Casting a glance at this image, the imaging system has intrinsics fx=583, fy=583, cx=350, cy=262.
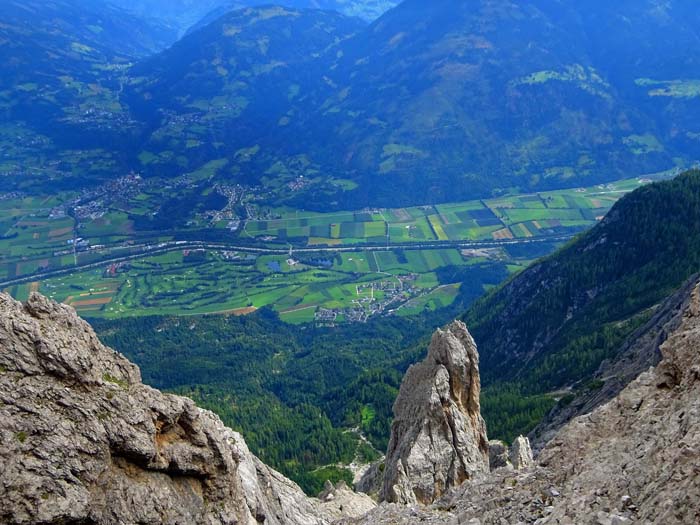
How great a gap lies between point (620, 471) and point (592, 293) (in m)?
139

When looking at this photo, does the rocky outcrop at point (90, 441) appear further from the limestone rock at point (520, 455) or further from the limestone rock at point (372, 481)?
the limestone rock at point (372, 481)

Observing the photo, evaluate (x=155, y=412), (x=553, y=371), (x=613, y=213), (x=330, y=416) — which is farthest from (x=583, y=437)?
(x=613, y=213)

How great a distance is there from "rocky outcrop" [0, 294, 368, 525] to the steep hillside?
94.0 meters

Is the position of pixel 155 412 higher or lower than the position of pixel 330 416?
higher

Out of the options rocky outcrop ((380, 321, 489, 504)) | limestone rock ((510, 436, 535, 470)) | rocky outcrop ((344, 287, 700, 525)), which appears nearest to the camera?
rocky outcrop ((344, 287, 700, 525))

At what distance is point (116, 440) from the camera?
2953cm

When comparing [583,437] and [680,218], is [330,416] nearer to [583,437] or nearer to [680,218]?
[680,218]

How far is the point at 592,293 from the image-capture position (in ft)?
506

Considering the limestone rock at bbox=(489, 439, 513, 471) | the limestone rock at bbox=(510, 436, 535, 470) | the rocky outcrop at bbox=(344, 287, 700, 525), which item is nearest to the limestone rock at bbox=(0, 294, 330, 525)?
the rocky outcrop at bbox=(344, 287, 700, 525)

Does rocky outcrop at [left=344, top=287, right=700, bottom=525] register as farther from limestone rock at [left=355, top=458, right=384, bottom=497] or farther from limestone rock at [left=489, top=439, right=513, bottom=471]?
limestone rock at [left=355, top=458, right=384, bottom=497]

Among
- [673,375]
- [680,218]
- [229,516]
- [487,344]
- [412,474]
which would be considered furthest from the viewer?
[487,344]

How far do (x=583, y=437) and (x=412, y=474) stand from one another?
87.4 feet

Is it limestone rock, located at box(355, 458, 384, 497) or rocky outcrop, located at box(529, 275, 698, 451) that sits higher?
rocky outcrop, located at box(529, 275, 698, 451)

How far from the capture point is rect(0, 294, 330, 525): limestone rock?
2681 cm
